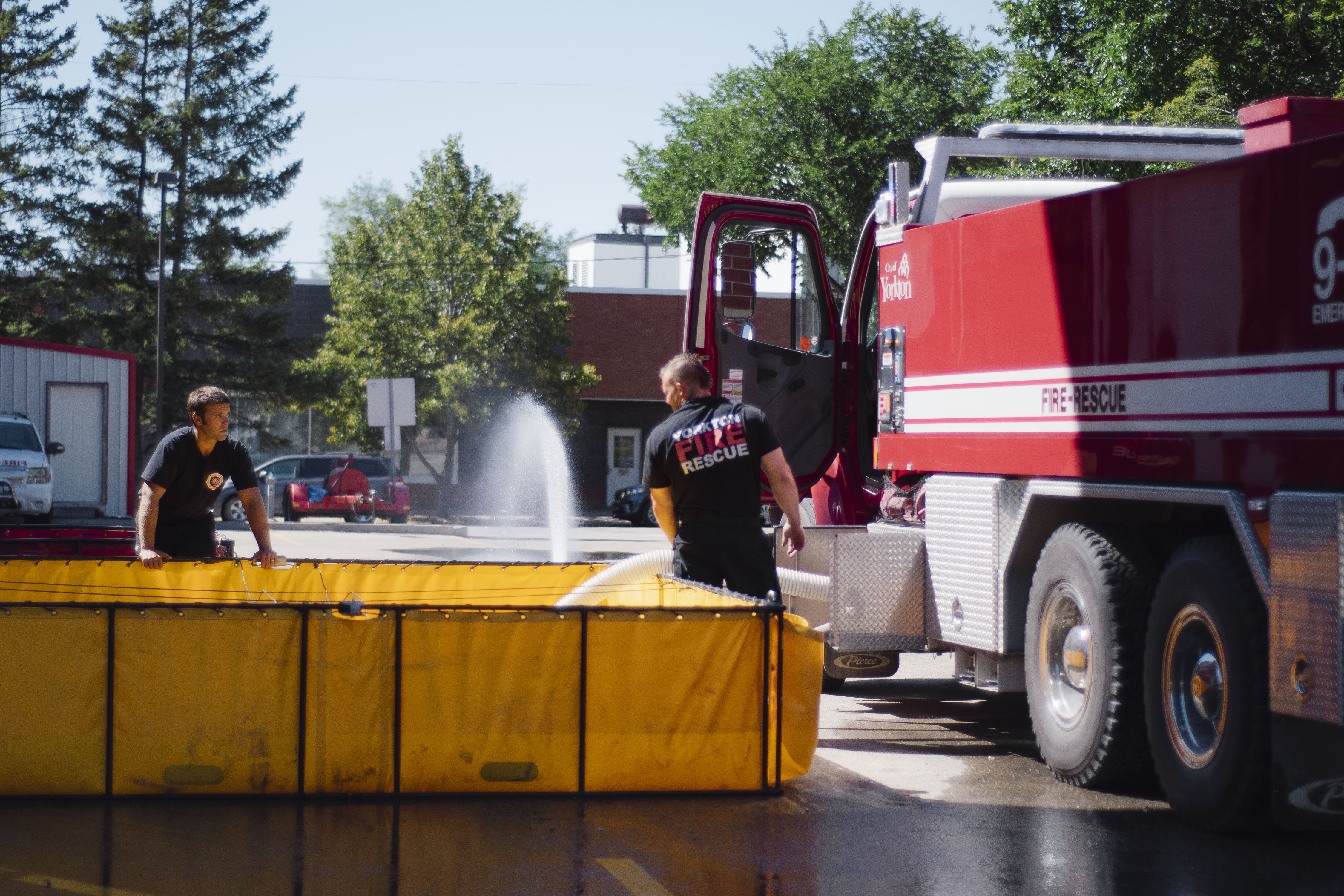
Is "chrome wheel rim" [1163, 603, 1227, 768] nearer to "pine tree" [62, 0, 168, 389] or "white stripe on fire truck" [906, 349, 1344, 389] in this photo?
"white stripe on fire truck" [906, 349, 1344, 389]

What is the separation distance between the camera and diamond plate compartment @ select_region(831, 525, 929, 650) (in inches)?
297

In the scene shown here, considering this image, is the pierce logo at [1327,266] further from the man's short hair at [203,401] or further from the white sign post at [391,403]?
the white sign post at [391,403]

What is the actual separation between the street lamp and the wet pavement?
27563mm

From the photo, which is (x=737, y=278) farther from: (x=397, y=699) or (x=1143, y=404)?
(x=397, y=699)

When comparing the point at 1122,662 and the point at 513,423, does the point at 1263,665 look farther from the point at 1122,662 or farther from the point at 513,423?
the point at 513,423

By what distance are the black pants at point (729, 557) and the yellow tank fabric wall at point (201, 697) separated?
2.07 meters

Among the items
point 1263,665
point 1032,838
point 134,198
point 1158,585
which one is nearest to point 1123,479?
point 1158,585

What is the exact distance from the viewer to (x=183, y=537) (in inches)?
316

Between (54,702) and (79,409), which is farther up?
(79,409)

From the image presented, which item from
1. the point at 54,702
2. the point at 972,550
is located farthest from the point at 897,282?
the point at 54,702

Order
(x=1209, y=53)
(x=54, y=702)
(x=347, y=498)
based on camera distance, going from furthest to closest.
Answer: (x=347, y=498), (x=1209, y=53), (x=54, y=702)

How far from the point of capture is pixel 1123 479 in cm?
588

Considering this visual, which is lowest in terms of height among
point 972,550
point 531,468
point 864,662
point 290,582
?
point 864,662

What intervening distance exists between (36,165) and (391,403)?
56.4 ft
